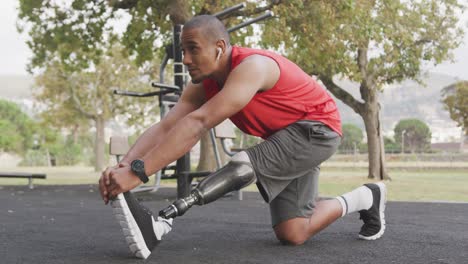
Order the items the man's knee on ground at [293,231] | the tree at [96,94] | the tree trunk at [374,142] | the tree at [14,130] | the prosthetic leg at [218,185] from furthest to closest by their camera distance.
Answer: the tree at [14,130]
the tree at [96,94]
the tree trunk at [374,142]
the man's knee on ground at [293,231]
the prosthetic leg at [218,185]

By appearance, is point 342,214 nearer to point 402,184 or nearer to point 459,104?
point 402,184

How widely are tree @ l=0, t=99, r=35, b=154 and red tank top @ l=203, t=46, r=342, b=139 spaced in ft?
142

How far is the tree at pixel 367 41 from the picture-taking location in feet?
36.4

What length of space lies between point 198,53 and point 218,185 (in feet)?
1.84

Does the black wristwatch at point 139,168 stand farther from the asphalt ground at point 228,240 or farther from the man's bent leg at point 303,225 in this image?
the man's bent leg at point 303,225

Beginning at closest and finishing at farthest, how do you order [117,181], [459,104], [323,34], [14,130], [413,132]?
[117,181], [323,34], [459,104], [14,130], [413,132]

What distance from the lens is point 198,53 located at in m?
2.38

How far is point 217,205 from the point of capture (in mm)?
5594

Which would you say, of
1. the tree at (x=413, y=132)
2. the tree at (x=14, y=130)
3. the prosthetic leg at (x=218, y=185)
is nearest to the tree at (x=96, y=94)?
the tree at (x=14, y=130)

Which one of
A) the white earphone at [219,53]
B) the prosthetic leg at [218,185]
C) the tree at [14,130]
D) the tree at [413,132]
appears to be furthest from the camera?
the tree at [413,132]

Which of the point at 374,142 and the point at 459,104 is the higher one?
the point at 459,104

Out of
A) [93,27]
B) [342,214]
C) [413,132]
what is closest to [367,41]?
[93,27]

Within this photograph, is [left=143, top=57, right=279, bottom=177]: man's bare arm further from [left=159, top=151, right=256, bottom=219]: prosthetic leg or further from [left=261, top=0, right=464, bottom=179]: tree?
[left=261, top=0, right=464, bottom=179]: tree

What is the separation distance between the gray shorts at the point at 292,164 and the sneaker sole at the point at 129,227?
57 cm
